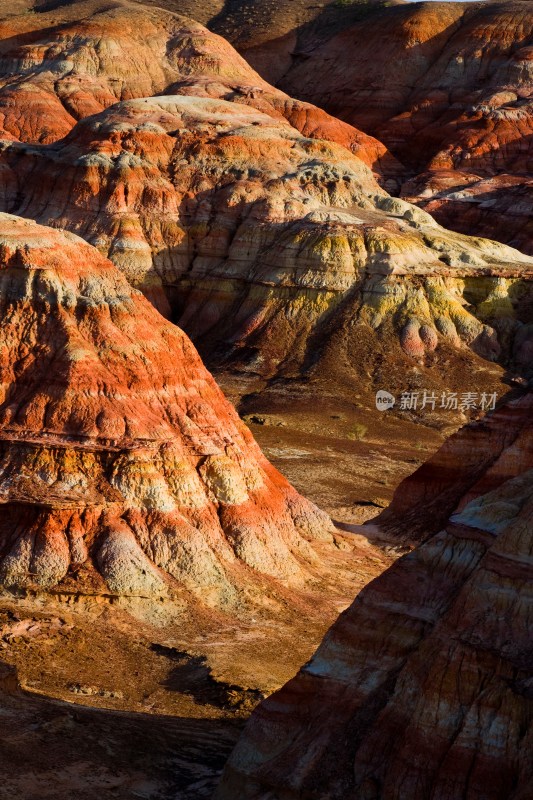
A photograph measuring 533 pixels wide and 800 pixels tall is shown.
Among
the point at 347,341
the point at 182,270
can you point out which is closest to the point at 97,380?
the point at 347,341

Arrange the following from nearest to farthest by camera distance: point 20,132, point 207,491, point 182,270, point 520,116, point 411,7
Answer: point 207,491 < point 182,270 < point 20,132 < point 520,116 < point 411,7

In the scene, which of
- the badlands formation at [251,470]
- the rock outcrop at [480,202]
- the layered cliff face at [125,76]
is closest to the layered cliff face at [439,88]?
the rock outcrop at [480,202]

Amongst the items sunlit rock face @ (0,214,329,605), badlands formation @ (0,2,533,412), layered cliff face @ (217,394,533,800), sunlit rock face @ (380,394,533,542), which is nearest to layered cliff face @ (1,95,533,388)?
badlands formation @ (0,2,533,412)

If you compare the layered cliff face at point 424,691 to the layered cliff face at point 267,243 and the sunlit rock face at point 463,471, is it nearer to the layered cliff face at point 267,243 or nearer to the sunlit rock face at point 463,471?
the sunlit rock face at point 463,471

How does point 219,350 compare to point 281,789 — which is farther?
point 219,350

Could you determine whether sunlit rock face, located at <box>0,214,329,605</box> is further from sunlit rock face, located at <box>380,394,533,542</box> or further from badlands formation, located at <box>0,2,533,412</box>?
badlands formation, located at <box>0,2,533,412</box>

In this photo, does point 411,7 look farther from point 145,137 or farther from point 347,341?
point 347,341
